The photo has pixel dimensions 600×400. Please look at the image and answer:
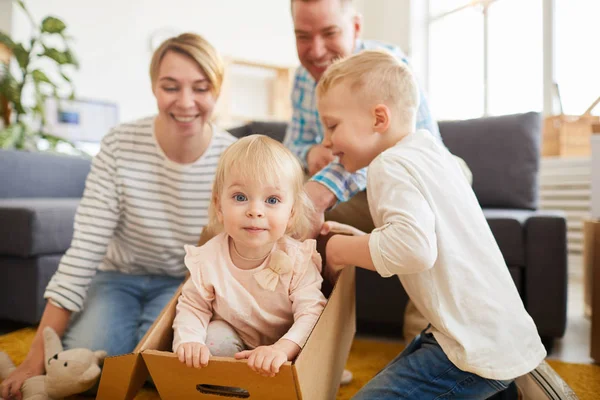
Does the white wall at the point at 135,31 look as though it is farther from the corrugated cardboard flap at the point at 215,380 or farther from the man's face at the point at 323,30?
the corrugated cardboard flap at the point at 215,380

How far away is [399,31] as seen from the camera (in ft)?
15.5

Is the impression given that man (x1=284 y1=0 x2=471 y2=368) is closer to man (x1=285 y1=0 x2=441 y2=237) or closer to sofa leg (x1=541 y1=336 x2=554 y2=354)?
man (x1=285 y1=0 x2=441 y2=237)

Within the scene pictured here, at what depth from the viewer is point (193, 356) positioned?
71 cm

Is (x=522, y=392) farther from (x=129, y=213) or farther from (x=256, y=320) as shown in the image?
(x=129, y=213)

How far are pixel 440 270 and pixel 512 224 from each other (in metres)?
0.72

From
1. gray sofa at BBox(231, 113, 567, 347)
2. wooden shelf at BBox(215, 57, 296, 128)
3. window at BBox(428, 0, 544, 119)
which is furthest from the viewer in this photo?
wooden shelf at BBox(215, 57, 296, 128)

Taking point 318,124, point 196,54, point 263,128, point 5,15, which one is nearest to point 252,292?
point 196,54

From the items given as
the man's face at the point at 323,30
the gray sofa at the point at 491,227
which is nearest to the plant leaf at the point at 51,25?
the gray sofa at the point at 491,227

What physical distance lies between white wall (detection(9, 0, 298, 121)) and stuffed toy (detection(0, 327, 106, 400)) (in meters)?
3.46

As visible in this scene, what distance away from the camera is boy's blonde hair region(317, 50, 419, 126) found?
2.97 feet

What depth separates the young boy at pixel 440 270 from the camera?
766mm

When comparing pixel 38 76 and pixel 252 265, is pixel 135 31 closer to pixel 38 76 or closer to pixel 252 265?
pixel 38 76

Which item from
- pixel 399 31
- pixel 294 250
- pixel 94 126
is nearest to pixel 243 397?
pixel 294 250

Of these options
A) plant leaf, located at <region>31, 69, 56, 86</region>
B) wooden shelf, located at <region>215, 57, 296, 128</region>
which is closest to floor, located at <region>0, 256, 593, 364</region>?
plant leaf, located at <region>31, 69, 56, 86</region>
